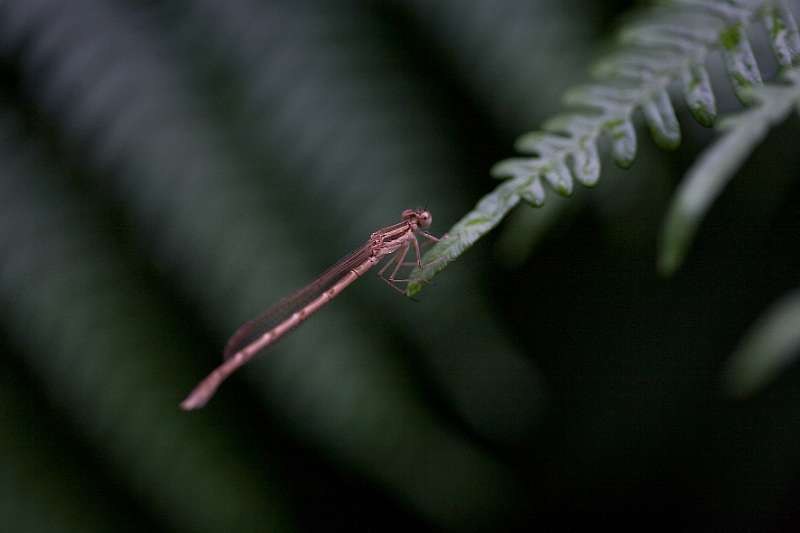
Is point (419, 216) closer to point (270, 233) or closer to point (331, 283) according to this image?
point (331, 283)

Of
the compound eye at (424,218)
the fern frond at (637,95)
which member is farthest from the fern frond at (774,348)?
the compound eye at (424,218)

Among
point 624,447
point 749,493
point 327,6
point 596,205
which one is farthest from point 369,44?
point 749,493

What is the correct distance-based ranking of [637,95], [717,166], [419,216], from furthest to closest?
[419,216] < [637,95] < [717,166]

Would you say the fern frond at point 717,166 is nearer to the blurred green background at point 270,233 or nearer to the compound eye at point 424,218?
the blurred green background at point 270,233

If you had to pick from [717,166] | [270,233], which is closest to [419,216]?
[270,233]

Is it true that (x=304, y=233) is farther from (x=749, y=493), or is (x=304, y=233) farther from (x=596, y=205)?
(x=749, y=493)

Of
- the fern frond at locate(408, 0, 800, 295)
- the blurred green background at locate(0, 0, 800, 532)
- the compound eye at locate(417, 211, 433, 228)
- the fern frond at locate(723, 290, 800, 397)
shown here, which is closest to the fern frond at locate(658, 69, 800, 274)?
the fern frond at locate(408, 0, 800, 295)

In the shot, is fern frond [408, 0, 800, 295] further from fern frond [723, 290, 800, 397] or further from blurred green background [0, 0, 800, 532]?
blurred green background [0, 0, 800, 532]
